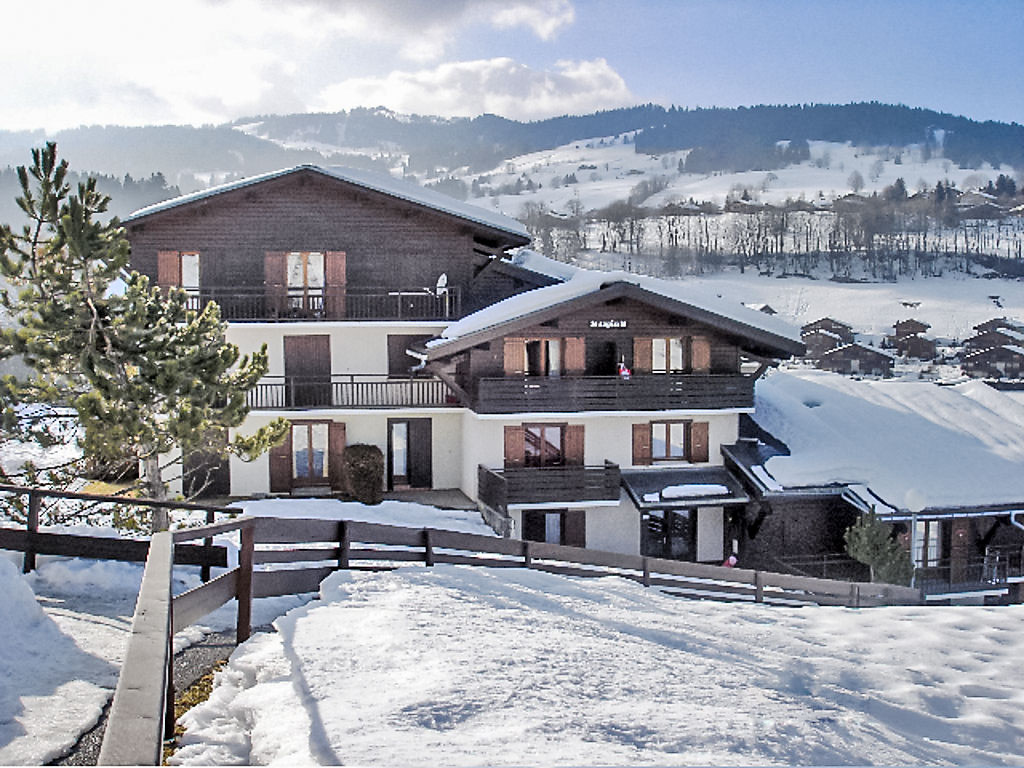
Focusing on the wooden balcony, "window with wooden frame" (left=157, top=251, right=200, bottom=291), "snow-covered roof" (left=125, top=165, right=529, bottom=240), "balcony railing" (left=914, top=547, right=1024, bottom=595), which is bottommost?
"balcony railing" (left=914, top=547, right=1024, bottom=595)

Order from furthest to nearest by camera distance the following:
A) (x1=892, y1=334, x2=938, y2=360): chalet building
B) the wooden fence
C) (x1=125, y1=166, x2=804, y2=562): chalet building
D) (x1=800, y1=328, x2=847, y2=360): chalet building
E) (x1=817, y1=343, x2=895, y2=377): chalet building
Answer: (x1=892, y1=334, x2=938, y2=360): chalet building → (x1=800, y1=328, x2=847, y2=360): chalet building → (x1=817, y1=343, x2=895, y2=377): chalet building → (x1=125, y1=166, x2=804, y2=562): chalet building → the wooden fence

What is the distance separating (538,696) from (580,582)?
7186 mm

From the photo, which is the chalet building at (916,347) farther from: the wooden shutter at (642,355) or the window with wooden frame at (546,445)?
the window with wooden frame at (546,445)

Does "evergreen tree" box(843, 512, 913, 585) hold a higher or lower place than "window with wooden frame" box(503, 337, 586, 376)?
lower

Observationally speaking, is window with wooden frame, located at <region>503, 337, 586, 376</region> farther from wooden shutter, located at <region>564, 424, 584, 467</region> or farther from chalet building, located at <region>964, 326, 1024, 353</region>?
chalet building, located at <region>964, 326, 1024, 353</region>

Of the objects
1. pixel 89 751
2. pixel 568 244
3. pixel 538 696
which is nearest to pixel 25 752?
pixel 89 751

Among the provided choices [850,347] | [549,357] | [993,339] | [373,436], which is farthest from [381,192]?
[993,339]

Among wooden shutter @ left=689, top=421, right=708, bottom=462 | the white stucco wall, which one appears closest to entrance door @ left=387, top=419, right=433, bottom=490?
the white stucco wall

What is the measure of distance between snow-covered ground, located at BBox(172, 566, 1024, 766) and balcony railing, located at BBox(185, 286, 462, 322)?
17004mm

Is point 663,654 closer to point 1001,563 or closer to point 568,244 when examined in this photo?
point 1001,563

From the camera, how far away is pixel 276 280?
26.9 m

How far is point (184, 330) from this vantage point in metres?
16.1

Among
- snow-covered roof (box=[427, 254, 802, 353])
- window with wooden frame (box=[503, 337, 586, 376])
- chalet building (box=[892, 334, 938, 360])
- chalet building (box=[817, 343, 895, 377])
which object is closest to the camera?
snow-covered roof (box=[427, 254, 802, 353])

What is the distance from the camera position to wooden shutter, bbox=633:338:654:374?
2614 centimetres
